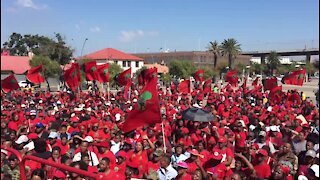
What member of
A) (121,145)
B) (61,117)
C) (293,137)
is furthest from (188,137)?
(61,117)

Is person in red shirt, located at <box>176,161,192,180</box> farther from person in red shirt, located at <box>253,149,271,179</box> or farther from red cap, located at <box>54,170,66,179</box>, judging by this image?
red cap, located at <box>54,170,66,179</box>

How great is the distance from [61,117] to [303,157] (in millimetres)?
6943

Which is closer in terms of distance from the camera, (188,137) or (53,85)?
(188,137)

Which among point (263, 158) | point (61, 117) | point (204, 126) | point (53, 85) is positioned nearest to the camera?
point (263, 158)

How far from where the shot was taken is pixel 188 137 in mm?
7988

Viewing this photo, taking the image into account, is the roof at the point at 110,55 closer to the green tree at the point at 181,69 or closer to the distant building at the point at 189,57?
the distant building at the point at 189,57

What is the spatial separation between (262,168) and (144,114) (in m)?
2.10

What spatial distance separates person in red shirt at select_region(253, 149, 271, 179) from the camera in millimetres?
5398

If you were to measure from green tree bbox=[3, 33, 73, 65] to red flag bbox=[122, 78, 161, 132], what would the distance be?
4237 centimetres

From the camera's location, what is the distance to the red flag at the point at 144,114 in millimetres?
6453

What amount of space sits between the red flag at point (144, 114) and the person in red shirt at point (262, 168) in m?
1.74

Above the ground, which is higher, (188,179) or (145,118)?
(145,118)

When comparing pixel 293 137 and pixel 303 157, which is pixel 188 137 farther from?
pixel 303 157

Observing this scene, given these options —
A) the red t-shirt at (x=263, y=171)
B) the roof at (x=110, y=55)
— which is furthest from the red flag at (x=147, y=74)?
the roof at (x=110, y=55)
